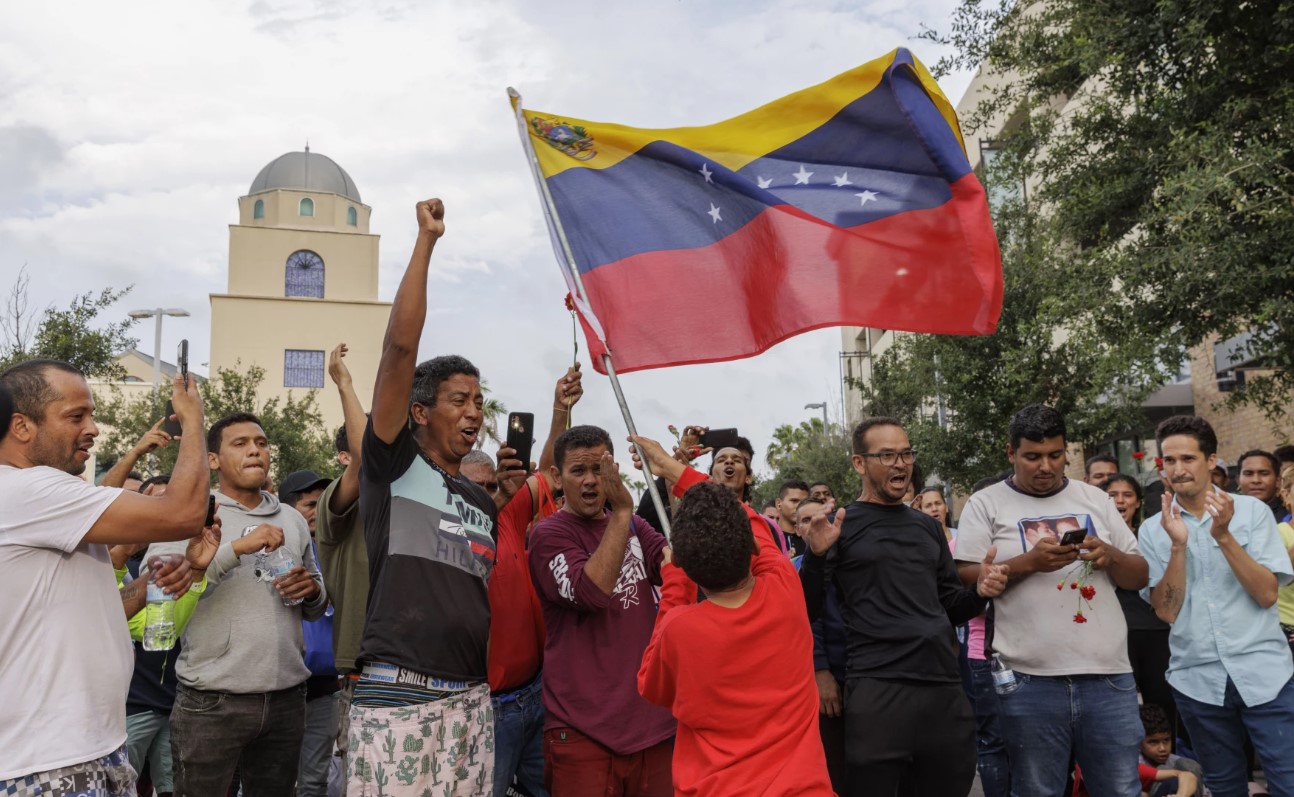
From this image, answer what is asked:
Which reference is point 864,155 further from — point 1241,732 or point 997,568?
point 1241,732

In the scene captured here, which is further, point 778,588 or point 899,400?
point 899,400

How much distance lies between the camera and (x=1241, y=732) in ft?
19.3

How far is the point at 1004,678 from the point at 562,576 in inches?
84.7

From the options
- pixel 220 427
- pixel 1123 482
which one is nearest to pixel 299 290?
pixel 1123 482

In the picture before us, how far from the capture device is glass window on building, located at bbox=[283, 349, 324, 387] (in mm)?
57406

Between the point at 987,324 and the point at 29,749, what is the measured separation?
445 cm

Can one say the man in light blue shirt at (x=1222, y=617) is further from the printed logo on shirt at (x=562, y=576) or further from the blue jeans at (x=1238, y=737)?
the printed logo on shirt at (x=562, y=576)

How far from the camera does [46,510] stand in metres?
3.48

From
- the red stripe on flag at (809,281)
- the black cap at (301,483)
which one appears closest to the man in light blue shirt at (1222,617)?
the red stripe on flag at (809,281)

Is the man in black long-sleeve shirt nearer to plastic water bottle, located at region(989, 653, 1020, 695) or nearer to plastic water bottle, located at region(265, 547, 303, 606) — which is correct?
plastic water bottle, located at region(989, 653, 1020, 695)

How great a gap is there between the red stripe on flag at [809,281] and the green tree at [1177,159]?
17.2 feet

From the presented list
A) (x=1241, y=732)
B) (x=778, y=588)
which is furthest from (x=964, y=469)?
(x=778, y=588)

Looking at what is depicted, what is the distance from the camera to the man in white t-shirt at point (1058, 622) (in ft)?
17.5

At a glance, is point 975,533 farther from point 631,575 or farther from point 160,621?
point 160,621
